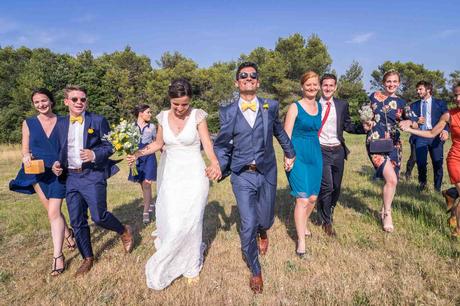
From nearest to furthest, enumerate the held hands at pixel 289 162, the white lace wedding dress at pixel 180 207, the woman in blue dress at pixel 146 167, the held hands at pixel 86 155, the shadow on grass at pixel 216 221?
the white lace wedding dress at pixel 180 207, the held hands at pixel 86 155, the held hands at pixel 289 162, the shadow on grass at pixel 216 221, the woman in blue dress at pixel 146 167

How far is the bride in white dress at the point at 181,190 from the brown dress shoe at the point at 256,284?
31.2 inches

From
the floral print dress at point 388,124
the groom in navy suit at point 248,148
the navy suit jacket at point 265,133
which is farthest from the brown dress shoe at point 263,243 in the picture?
the floral print dress at point 388,124

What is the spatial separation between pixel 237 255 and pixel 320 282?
1.49m

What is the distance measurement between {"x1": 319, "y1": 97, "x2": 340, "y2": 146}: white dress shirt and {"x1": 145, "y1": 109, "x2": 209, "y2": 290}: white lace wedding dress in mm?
2341

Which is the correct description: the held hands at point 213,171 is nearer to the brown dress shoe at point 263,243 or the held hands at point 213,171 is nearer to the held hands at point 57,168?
the brown dress shoe at point 263,243

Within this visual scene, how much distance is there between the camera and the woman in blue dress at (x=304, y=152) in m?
5.03

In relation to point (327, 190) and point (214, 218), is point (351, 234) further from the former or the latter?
point (214, 218)

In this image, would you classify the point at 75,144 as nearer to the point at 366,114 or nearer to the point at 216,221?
the point at 216,221

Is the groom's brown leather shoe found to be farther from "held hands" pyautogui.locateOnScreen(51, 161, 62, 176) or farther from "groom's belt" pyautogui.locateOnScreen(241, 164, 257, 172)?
"held hands" pyautogui.locateOnScreen(51, 161, 62, 176)

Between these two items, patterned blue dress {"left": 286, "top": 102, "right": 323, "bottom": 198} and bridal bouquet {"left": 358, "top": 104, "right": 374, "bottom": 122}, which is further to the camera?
bridal bouquet {"left": 358, "top": 104, "right": 374, "bottom": 122}

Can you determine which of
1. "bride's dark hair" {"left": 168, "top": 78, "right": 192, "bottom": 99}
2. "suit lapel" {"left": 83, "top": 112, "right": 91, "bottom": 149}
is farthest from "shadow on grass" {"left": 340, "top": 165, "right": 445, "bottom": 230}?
"suit lapel" {"left": 83, "top": 112, "right": 91, "bottom": 149}

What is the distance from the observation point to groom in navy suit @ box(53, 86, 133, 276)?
474 cm

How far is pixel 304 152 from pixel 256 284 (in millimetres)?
2100


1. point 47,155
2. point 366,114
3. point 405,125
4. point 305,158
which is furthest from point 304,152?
point 47,155
